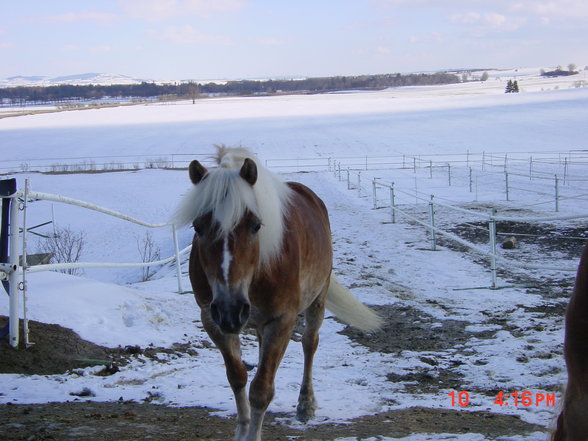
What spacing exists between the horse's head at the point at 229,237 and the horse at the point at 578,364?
158 cm

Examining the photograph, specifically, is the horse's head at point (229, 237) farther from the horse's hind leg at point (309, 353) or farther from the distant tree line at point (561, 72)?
the distant tree line at point (561, 72)

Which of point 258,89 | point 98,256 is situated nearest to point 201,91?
point 258,89

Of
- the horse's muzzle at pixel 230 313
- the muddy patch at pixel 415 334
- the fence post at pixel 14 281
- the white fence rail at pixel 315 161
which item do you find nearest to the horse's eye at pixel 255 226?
the horse's muzzle at pixel 230 313

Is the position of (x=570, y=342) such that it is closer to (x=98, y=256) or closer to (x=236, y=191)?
(x=236, y=191)

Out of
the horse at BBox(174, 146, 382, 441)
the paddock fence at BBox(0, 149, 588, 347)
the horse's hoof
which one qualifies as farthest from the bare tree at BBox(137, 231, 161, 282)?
the horse at BBox(174, 146, 382, 441)

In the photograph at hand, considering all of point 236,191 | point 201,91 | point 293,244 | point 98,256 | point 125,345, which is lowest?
point 98,256

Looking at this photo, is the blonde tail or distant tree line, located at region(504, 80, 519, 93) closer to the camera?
the blonde tail

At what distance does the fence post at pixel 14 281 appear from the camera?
4.43m

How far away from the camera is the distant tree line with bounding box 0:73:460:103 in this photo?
409ft

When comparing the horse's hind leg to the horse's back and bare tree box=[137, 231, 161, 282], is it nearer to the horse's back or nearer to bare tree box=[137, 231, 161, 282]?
the horse's back

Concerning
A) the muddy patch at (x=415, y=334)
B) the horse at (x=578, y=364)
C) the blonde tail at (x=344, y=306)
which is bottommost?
the muddy patch at (x=415, y=334)

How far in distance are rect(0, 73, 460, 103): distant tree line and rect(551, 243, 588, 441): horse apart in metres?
114

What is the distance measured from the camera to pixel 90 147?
47625 mm

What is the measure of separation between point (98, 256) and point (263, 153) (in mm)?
26059
